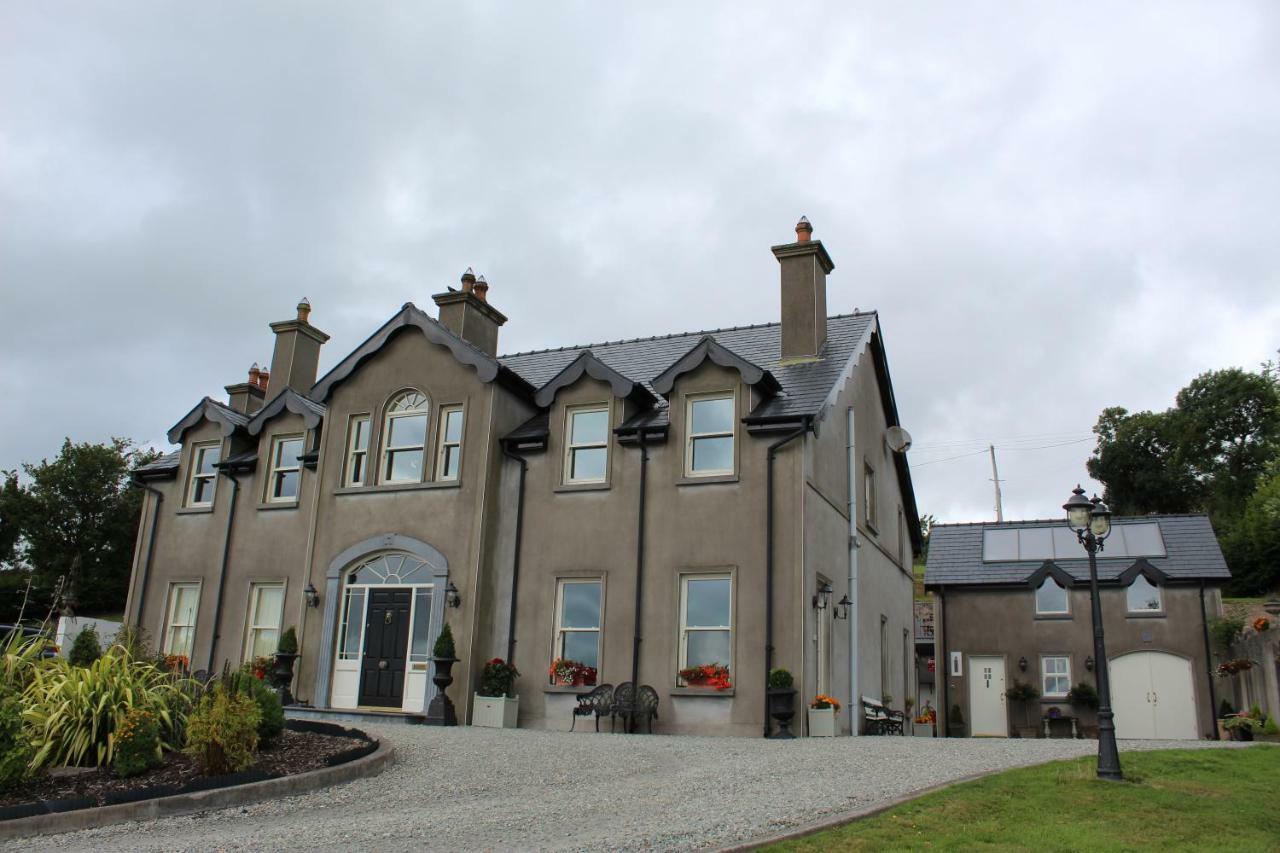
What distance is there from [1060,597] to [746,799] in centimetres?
2257

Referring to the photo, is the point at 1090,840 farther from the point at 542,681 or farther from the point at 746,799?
the point at 542,681

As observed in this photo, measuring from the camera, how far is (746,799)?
32.9ft

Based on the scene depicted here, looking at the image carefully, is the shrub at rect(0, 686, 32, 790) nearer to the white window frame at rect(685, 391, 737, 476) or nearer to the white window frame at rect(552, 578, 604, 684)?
the white window frame at rect(552, 578, 604, 684)

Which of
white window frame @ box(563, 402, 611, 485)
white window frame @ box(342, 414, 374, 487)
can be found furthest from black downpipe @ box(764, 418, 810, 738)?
white window frame @ box(342, 414, 374, 487)

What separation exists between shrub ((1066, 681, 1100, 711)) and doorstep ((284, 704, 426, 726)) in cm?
1817

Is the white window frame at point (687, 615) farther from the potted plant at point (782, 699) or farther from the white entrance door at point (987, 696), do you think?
the white entrance door at point (987, 696)

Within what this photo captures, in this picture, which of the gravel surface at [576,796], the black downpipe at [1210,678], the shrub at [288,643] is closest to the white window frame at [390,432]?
the shrub at [288,643]

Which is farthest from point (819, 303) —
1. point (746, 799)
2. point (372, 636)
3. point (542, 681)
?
point (746, 799)

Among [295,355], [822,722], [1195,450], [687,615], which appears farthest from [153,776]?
[1195,450]

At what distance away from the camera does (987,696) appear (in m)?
29.6

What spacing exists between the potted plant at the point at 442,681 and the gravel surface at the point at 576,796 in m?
3.54

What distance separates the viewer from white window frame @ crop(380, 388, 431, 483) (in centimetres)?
2192

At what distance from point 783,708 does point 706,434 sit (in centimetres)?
533

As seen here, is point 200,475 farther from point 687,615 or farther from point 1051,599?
point 1051,599
